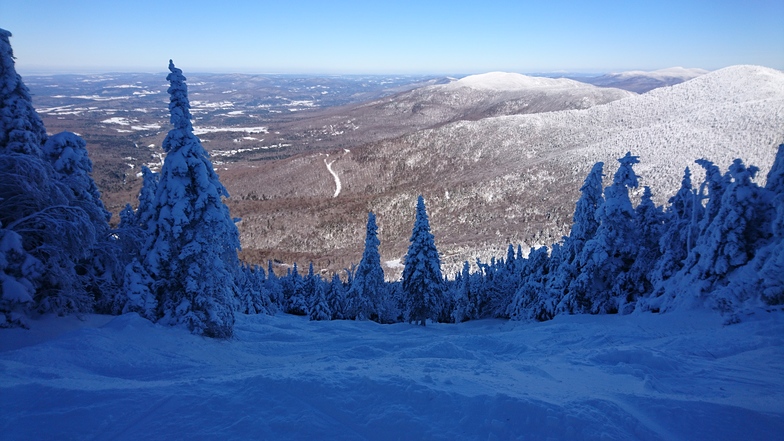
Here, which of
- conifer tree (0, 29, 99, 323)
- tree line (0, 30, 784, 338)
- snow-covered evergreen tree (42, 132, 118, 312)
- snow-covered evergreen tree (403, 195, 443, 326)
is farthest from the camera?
snow-covered evergreen tree (403, 195, 443, 326)

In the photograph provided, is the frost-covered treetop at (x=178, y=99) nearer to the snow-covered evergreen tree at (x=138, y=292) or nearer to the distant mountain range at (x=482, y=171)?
the snow-covered evergreen tree at (x=138, y=292)

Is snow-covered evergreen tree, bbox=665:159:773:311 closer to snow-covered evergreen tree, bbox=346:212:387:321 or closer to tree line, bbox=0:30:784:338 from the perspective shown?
tree line, bbox=0:30:784:338

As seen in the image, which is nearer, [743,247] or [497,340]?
[743,247]

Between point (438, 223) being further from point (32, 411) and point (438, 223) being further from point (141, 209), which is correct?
point (32, 411)

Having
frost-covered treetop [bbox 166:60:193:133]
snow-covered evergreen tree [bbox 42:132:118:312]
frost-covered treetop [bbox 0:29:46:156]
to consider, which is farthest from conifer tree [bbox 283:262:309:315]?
frost-covered treetop [bbox 0:29:46:156]

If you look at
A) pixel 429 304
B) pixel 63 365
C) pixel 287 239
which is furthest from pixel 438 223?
pixel 63 365

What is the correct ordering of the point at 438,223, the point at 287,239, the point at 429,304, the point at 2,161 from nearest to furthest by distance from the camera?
the point at 2,161 → the point at 429,304 → the point at 438,223 → the point at 287,239
